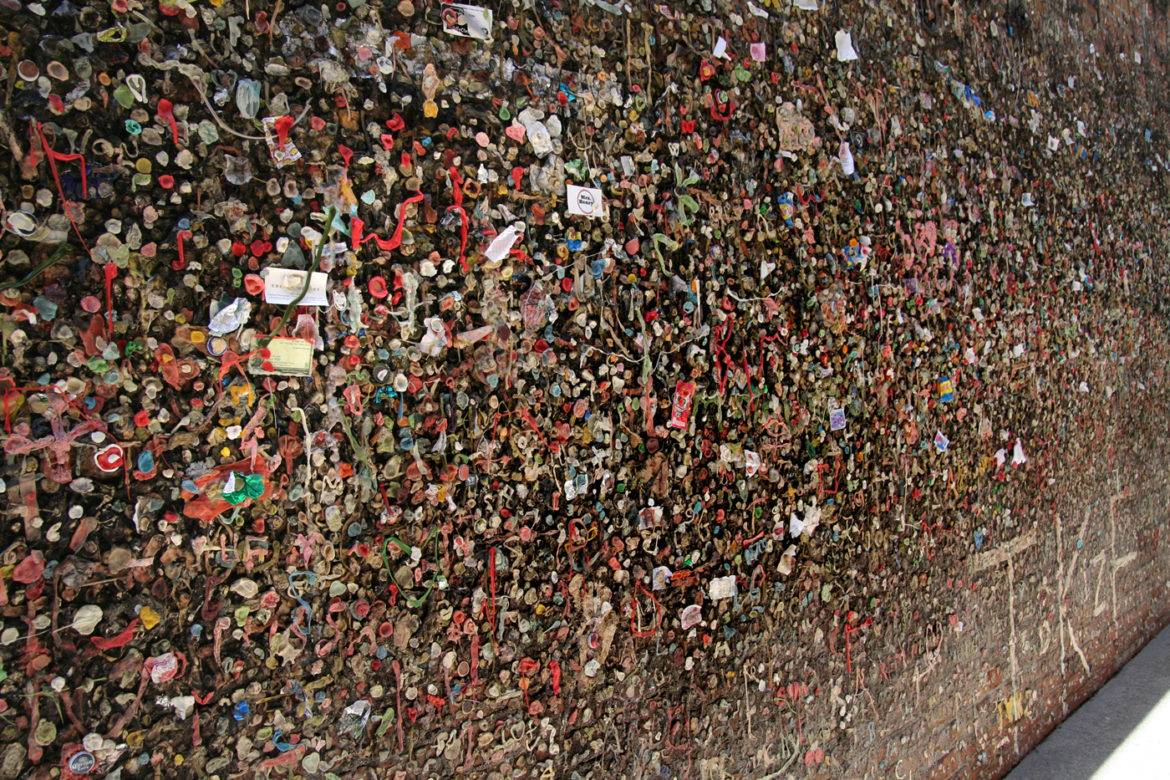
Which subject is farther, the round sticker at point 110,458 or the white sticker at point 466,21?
the white sticker at point 466,21

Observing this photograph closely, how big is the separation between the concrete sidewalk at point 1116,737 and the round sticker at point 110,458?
126 inches

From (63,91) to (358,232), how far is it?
40cm

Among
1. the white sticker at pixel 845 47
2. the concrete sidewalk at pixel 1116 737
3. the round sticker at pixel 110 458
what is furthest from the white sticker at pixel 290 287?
the concrete sidewalk at pixel 1116 737

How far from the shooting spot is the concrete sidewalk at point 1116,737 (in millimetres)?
2869

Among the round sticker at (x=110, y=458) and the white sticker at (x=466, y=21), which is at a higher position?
the white sticker at (x=466, y=21)

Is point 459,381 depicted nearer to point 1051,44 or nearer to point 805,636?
point 805,636

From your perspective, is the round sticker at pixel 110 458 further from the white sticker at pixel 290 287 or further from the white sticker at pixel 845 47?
the white sticker at pixel 845 47

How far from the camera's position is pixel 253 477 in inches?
43.1

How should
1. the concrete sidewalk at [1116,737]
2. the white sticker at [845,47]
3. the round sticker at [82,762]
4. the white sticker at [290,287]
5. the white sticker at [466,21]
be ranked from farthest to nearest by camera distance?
1. the concrete sidewalk at [1116,737]
2. the white sticker at [845,47]
3. the white sticker at [466,21]
4. the white sticker at [290,287]
5. the round sticker at [82,762]

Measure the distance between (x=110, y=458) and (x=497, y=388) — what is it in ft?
1.96

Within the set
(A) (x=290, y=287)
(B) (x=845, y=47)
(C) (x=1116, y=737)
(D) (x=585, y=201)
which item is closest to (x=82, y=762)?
(A) (x=290, y=287)

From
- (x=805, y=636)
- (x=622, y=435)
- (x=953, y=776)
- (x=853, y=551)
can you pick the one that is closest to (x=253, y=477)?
(x=622, y=435)

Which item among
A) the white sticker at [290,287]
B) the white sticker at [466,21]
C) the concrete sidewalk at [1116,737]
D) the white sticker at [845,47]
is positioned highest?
the white sticker at [466,21]

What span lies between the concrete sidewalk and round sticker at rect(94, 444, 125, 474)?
3204mm
